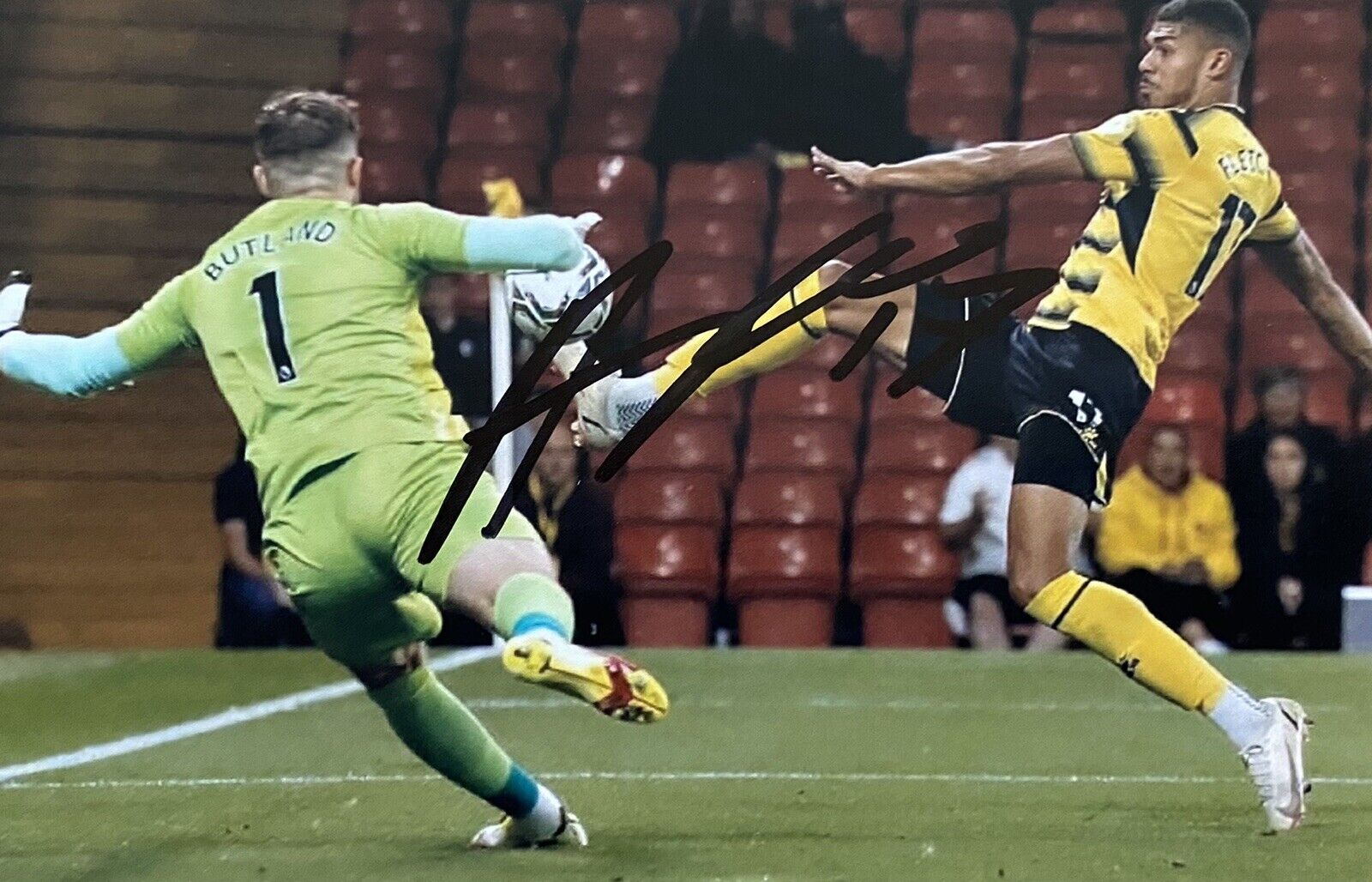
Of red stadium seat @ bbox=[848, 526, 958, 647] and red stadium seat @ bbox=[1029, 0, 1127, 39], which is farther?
red stadium seat @ bbox=[848, 526, 958, 647]

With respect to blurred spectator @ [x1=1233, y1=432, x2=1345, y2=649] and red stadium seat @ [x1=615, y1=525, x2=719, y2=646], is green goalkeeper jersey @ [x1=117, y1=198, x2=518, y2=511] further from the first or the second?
blurred spectator @ [x1=1233, y1=432, x2=1345, y2=649]

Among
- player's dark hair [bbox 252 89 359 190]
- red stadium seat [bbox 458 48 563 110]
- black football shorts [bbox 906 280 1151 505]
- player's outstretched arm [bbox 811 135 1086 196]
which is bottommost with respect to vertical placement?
black football shorts [bbox 906 280 1151 505]

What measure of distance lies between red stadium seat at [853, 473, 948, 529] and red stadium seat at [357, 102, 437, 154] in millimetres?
1677

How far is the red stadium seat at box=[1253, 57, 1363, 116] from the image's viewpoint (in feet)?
17.7

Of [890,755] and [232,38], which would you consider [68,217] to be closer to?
[232,38]

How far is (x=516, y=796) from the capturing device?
3.70m

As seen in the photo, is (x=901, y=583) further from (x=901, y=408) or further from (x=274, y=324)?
(x=274, y=324)

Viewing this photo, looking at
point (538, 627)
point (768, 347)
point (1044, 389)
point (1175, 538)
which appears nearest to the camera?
point (538, 627)

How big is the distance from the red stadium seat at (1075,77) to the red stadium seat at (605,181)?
3.53 ft

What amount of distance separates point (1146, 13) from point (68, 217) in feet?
10.0

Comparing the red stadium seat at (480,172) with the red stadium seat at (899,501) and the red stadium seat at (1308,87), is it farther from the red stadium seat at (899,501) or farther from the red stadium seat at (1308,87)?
the red stadium seat at (1308,87)

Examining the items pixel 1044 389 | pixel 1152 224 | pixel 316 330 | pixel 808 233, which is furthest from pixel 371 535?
pixel 808 233

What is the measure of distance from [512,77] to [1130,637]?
294cm

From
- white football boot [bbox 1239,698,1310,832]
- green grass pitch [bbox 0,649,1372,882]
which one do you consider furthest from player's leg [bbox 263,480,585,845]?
white football boot [bbox 1239,698,1310,832]
